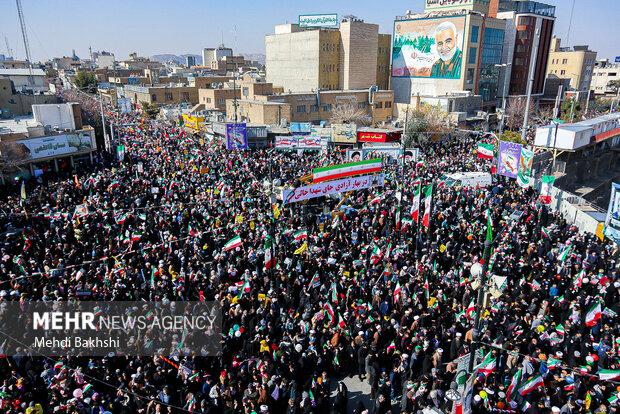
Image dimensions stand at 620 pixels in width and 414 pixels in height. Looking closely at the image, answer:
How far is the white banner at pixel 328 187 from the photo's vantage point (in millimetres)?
16156

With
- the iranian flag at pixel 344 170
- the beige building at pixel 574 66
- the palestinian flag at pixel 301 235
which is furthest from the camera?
the beige building at pixel 574 66

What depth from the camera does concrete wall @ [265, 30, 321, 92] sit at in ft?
181

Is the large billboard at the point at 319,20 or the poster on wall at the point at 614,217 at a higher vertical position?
the large billboard at the point at 319,20

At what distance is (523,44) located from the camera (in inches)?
2383

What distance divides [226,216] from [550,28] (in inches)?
2464

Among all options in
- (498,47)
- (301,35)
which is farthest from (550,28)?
(301,35)

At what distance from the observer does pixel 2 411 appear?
7586mm

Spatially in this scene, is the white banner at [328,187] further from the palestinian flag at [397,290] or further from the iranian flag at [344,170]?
the palestinian flag at [397,290]

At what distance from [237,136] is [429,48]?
36588 millimetres

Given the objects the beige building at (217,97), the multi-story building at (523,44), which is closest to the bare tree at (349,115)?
the beige building at (217,97)

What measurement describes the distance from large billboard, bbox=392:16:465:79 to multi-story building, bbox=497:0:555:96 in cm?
921

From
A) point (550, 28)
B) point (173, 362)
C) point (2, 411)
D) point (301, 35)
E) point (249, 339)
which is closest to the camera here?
point (2, 411)

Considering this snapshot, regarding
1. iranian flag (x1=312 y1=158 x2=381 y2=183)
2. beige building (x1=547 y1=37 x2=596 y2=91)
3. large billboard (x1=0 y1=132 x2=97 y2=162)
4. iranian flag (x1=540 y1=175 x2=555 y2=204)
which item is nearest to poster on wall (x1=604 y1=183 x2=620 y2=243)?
iranian flag (x1=540 y1=175 x2=555 y2=204)

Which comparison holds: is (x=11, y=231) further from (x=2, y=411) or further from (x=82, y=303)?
(x=2, y=411)
